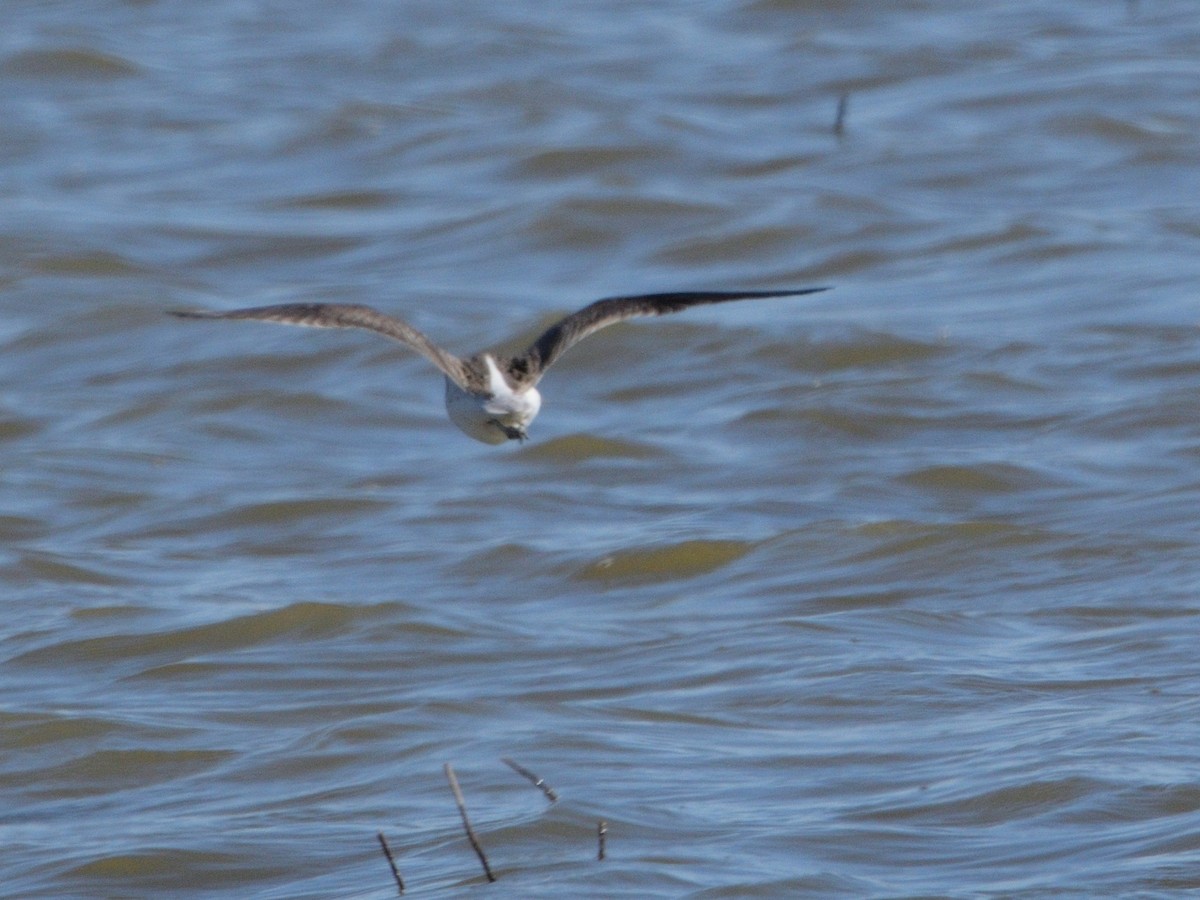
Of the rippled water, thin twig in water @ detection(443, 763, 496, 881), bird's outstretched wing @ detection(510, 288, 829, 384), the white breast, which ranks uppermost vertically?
bird's outstretched wing @ detection(510, 288, 829, 384)

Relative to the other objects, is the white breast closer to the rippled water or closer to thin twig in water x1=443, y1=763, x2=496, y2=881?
thin twig in water x1=443, y1=763, x2=496, y2=881

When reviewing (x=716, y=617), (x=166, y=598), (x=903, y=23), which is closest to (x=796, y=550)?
(x=716, y=617)

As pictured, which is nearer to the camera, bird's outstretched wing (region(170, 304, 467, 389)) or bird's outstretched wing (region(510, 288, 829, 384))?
bird's outstretched wing (region(170, 304, 467, 389))

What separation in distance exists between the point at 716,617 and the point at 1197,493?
2.18 meters

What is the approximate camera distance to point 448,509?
393 inches

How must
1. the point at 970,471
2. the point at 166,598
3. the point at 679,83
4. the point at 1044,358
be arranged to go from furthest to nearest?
1. the point at 679,83
2. the point at 1044,358
3. the point at 970,471
4. the point at 166,598

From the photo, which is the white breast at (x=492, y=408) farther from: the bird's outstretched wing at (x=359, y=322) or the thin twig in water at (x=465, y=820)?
the thin twig in water at (x=465, y=820)

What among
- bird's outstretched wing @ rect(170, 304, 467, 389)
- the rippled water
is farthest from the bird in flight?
the rippled water

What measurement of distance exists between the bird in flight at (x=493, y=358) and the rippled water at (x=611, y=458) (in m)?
1.31

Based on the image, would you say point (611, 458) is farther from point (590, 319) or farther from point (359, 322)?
point (359, 322)

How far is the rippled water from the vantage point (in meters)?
6.66

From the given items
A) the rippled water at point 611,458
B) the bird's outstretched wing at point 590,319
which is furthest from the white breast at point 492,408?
the rippled water at point 611,458

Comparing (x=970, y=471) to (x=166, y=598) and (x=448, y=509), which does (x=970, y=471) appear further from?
(x=166, y=598)

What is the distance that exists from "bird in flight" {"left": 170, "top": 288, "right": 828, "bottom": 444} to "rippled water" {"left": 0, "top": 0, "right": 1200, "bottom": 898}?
1.31m
